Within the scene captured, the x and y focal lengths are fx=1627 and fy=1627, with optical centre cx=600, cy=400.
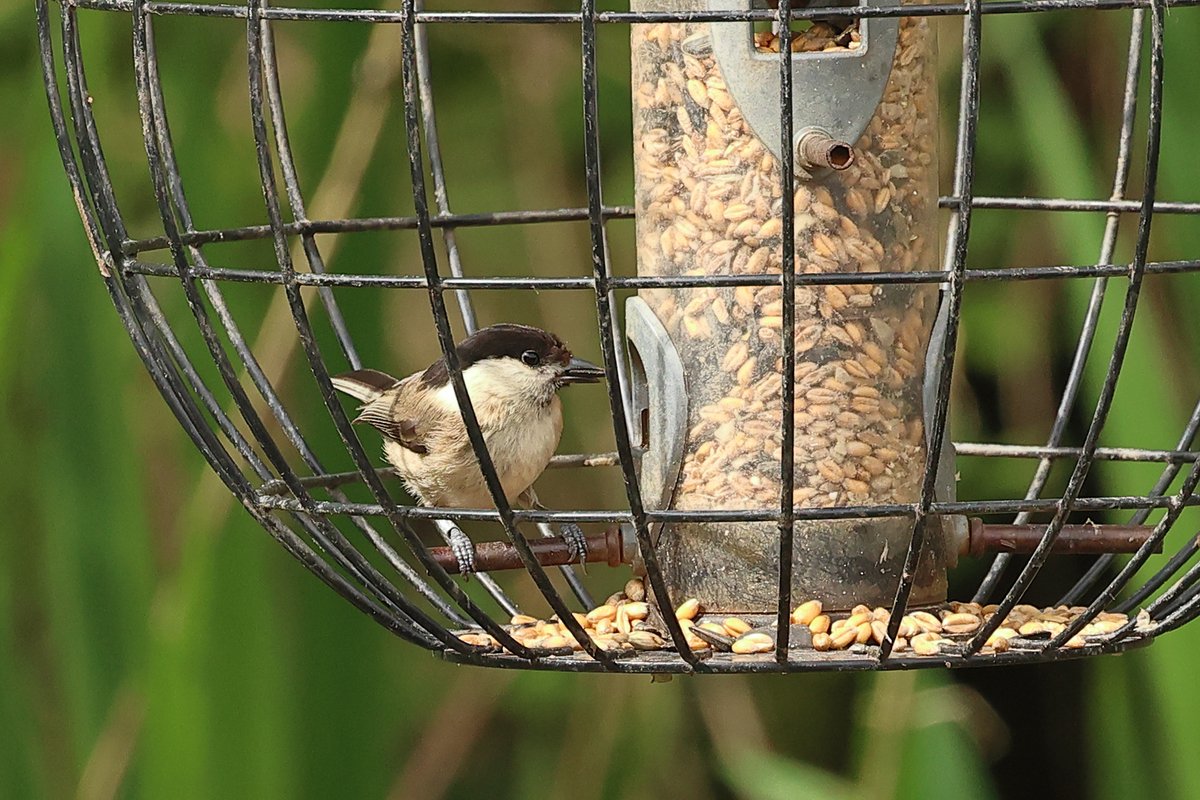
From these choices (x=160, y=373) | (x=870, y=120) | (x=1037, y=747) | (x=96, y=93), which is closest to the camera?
(x=160, y=373)

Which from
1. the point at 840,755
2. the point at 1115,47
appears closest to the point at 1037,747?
the point at 840,755

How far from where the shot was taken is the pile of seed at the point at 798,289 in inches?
63.7

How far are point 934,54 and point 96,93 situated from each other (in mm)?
1184

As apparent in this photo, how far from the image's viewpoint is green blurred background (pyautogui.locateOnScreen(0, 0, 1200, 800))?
2039 mm

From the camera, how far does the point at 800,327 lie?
5.35ft

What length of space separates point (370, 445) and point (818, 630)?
1.01 meters

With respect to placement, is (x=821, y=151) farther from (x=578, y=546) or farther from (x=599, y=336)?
(x=578, y=546)

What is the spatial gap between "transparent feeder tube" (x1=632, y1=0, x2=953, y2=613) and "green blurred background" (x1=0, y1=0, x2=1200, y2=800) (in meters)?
0.42

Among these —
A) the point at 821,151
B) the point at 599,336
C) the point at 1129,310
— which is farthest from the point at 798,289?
the point at 1129,310

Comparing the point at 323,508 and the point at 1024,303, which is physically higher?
the point at 323,508

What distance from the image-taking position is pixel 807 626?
156 cm

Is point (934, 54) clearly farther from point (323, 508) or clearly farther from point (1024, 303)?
point (1024, 303)

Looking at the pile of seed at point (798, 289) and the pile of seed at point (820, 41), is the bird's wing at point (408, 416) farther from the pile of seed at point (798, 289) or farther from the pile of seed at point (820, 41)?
the pile of seed at point (820, 41)

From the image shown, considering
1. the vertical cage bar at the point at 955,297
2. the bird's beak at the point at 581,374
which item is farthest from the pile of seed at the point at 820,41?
the bird's beak at the point at 581,374
